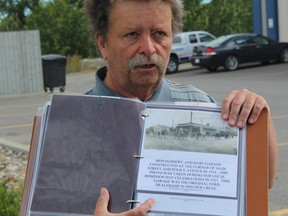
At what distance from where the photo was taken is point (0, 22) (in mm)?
43594

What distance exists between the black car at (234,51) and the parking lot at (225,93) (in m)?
0.42

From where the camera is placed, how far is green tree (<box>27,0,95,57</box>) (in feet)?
129

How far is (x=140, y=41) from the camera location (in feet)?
7.68

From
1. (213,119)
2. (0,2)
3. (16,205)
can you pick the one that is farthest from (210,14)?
(213,119)

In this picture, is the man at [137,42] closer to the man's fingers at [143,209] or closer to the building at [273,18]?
the man's fingers at [143,209]

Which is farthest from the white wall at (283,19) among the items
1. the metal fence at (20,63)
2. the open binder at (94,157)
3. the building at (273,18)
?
the open binder at (94,157)

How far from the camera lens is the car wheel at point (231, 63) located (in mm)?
24828

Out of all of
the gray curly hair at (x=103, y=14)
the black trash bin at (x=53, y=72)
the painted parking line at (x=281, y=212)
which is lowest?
the painted parking line at (x=281, y=212)

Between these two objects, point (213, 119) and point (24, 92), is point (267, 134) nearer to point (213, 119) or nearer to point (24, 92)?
point (213, 119)

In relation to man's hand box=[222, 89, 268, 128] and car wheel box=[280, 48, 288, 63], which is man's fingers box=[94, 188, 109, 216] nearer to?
man's hand box=[222, 89, 268, 128]

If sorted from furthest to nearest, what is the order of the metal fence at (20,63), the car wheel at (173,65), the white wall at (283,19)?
the white wall at (283,19) < the car wheel at (173,65) < the metal fence at (20,63)

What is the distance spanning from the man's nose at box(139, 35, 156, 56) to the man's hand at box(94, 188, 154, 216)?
0.59 meters

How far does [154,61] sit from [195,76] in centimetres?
2189

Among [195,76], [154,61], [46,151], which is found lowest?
[195,76]
